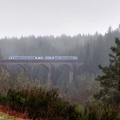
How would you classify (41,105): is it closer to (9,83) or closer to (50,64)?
(9,83)

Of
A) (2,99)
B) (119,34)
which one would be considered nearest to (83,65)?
(119,34)

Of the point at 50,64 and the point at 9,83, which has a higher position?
the point at 50,64

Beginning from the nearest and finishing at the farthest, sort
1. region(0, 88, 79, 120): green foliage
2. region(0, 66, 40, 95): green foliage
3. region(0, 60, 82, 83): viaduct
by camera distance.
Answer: region(0, 88, 79, 120): green foliage → region(0, 66, 40, 95): green foliage → region(0, 60, 82, 83): viaduct

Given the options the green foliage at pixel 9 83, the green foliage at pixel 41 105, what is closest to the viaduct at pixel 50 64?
the green foliage at pixel 9 83

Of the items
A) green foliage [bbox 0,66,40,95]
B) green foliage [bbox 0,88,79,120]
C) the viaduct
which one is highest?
the viaduct

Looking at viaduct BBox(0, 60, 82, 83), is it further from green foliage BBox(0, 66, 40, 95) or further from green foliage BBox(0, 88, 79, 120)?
green foliage BBox(0, 88, 79, 120)

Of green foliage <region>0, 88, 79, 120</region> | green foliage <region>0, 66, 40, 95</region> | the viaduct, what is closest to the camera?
green foliage <region>0, 88, 79, 120</region>

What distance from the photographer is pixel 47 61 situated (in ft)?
347

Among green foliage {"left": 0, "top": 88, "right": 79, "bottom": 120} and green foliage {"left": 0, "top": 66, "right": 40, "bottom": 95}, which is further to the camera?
green foliage {"left": 0, "top": 66, "right": 40, "bottom": 95}

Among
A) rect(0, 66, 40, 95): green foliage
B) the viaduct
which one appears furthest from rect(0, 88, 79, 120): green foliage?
the viaduct

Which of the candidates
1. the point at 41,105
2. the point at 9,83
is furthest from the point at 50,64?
the point at 41,105

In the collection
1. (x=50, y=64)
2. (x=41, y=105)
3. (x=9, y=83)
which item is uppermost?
(x=50, y=64)

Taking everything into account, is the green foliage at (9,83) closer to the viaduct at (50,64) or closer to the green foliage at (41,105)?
the green foliage at (41,105)

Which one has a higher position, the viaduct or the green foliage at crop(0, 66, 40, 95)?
the viaduct
